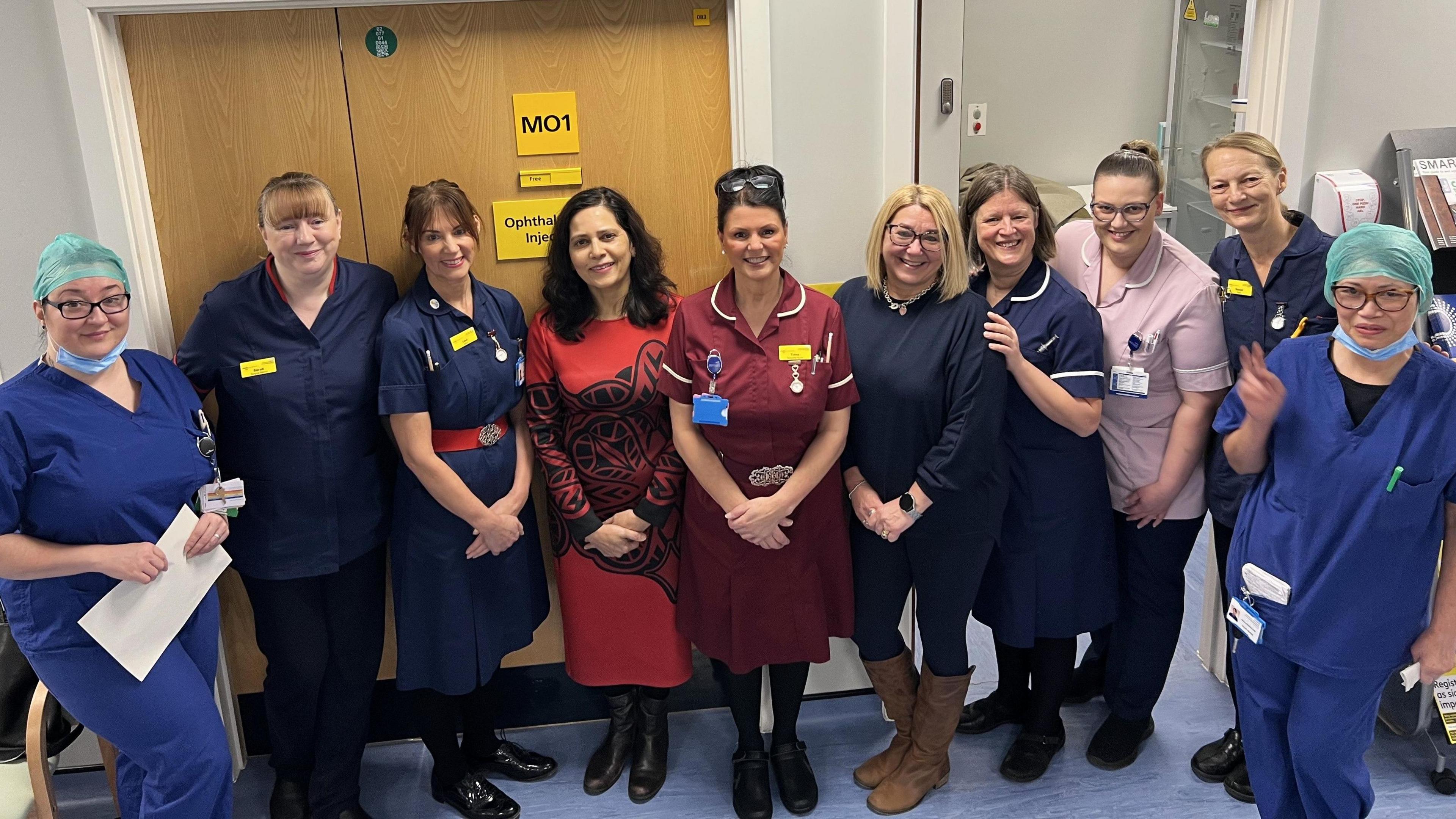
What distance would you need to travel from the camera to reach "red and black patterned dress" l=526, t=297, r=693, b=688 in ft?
8.66

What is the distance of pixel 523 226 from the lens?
9.41 feet

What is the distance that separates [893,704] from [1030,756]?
1.47 feet

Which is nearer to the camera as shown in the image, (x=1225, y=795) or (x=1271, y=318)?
(x=1271, y=318)

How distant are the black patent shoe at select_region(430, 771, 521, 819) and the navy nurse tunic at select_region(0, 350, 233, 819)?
668 mm

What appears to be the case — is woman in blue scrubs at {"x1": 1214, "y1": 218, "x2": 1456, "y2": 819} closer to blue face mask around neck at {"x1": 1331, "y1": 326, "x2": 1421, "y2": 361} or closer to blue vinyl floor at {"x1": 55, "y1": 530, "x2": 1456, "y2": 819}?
blue face mask around neck at {"x1": 1331, "y1": 326, "x2": 1421, "y2": 361}

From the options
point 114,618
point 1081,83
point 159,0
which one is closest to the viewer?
point 114,618

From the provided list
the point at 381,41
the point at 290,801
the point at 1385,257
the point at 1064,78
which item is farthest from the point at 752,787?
the point at 1064,78

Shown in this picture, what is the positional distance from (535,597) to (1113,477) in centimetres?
158

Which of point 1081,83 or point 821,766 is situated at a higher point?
point 1081,83

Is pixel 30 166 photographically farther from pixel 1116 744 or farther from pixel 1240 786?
pixel 1240 786

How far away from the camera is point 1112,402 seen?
2.69m

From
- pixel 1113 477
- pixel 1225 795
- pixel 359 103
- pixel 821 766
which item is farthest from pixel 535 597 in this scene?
pixel 1225 795

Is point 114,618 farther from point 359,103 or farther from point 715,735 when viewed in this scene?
point 715,735

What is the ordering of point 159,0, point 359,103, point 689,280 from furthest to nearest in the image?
point 689,280 → point 359,103 → point 159,0
